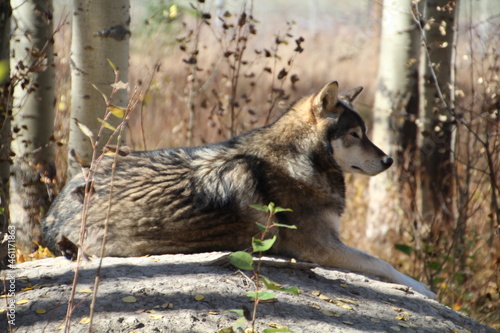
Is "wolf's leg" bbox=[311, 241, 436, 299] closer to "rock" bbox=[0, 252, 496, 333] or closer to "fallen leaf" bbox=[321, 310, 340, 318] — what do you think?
"rock" bbox=[0, 252, 496, 333]

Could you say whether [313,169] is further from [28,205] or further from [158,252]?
[28,205]

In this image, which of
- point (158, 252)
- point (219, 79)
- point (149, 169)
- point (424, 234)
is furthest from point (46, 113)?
point (219, 79)

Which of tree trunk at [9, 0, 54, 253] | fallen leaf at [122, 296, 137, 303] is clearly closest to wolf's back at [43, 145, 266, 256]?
fallen leaf at [122, 296, 137, 303]

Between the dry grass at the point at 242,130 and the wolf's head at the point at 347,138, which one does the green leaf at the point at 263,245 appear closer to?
the dry grass at the point at 242,130

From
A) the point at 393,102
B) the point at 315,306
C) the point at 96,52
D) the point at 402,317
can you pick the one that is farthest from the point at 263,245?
the point at 393,102

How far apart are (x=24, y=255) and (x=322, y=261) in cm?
293

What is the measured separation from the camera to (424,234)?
6.73 meters

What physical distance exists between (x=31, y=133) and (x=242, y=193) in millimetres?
2679

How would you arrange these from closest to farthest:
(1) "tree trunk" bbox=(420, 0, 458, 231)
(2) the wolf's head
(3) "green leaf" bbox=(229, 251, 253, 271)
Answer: (3) "green leaf" bbox=(229, 251, 253, 271), (2) the wolf's head, (1) "tree trunk" bbox=(420, 0, 458, 231)

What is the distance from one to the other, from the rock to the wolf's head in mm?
996

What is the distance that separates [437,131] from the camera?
21.7 ft

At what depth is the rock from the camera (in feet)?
10.8

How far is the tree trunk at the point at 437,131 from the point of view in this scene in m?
6.74

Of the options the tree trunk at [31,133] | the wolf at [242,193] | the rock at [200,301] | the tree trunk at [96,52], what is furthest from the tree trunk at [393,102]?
the tree trunk at [31,133]
